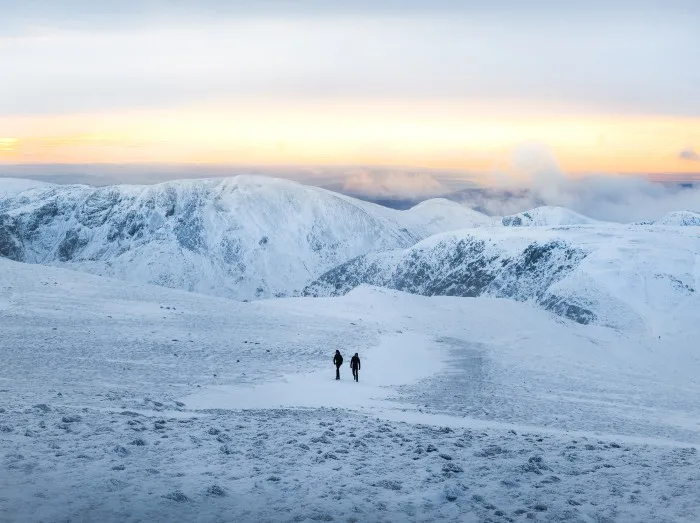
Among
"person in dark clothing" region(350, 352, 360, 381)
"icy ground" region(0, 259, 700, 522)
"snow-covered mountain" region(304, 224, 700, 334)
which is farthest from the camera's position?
"snow-covered mountain" region(304, 224, 700, 334)

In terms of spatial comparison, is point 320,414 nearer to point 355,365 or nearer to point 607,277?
point 355,365

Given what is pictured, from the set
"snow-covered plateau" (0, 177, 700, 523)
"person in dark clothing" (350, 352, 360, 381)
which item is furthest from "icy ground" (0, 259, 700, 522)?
"person in dark clothing" (350, 352, 360, 381)

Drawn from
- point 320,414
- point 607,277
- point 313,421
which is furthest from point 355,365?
point 607,277

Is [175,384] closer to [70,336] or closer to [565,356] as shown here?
[70,336]

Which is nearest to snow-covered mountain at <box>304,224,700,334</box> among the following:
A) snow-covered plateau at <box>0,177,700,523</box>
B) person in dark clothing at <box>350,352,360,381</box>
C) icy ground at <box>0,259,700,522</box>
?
snow-covered plateau at <box>0,177,700,523</box>

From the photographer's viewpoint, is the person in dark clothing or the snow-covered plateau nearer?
the snow-covered plateau

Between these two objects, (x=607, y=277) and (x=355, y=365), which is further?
(x=607, y=277)

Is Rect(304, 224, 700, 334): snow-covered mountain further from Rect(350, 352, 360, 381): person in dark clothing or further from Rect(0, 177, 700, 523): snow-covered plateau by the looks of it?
Rect(350, 352, 360, 381): person in dark clothing

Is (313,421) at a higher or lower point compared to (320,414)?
higher

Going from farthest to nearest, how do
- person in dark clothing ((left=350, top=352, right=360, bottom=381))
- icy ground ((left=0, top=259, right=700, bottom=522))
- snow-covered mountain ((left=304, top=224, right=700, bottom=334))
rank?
snow-covered mountain ((left=304, top=224, right=700, bottom=334)) → person in dark clothing ((left=350, top=352, right=360, bottom=381)) → icy ground ((left=0, top=259, right=700, bottom=522))
